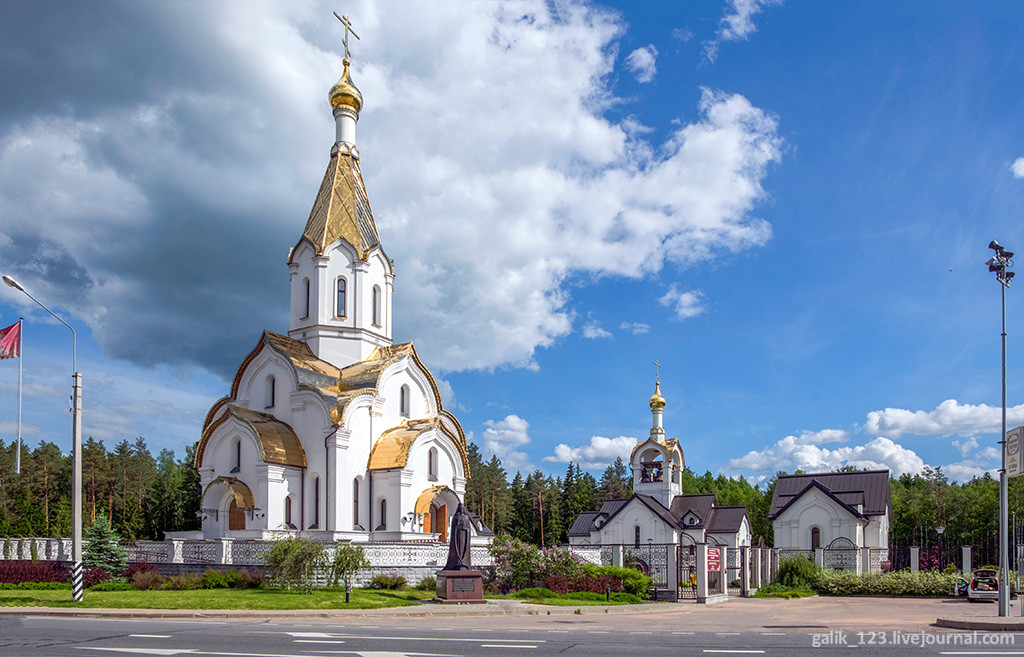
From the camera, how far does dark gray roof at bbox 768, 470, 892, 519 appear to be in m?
48.8

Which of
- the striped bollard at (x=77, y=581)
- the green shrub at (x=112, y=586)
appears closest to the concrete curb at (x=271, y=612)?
the striped bollard at (x=77, y=581)

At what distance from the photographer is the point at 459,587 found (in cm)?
2055

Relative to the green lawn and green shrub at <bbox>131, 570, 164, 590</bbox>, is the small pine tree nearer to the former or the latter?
green shrub at <bbox>131, 570, 164, 590</bbox>

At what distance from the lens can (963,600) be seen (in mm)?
31469

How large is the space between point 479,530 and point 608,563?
6.70m

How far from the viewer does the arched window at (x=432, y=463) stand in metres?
31.1

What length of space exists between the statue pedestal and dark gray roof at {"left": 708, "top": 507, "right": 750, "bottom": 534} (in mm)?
33118

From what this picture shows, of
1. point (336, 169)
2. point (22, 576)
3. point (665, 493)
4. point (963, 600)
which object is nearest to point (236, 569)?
point (22, 576)

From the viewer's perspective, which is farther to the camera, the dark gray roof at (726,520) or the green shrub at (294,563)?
the dark gray roof at (726,520)

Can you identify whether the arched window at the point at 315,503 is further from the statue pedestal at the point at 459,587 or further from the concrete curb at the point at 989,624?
the concrete curb at the point at 989,624

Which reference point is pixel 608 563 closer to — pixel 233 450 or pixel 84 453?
pixel 233 450

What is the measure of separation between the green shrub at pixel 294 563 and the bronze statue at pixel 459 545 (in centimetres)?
360

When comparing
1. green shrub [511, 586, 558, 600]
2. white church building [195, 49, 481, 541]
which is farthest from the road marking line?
white church building [195, 49, 481, 541]

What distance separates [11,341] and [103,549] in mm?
7035
